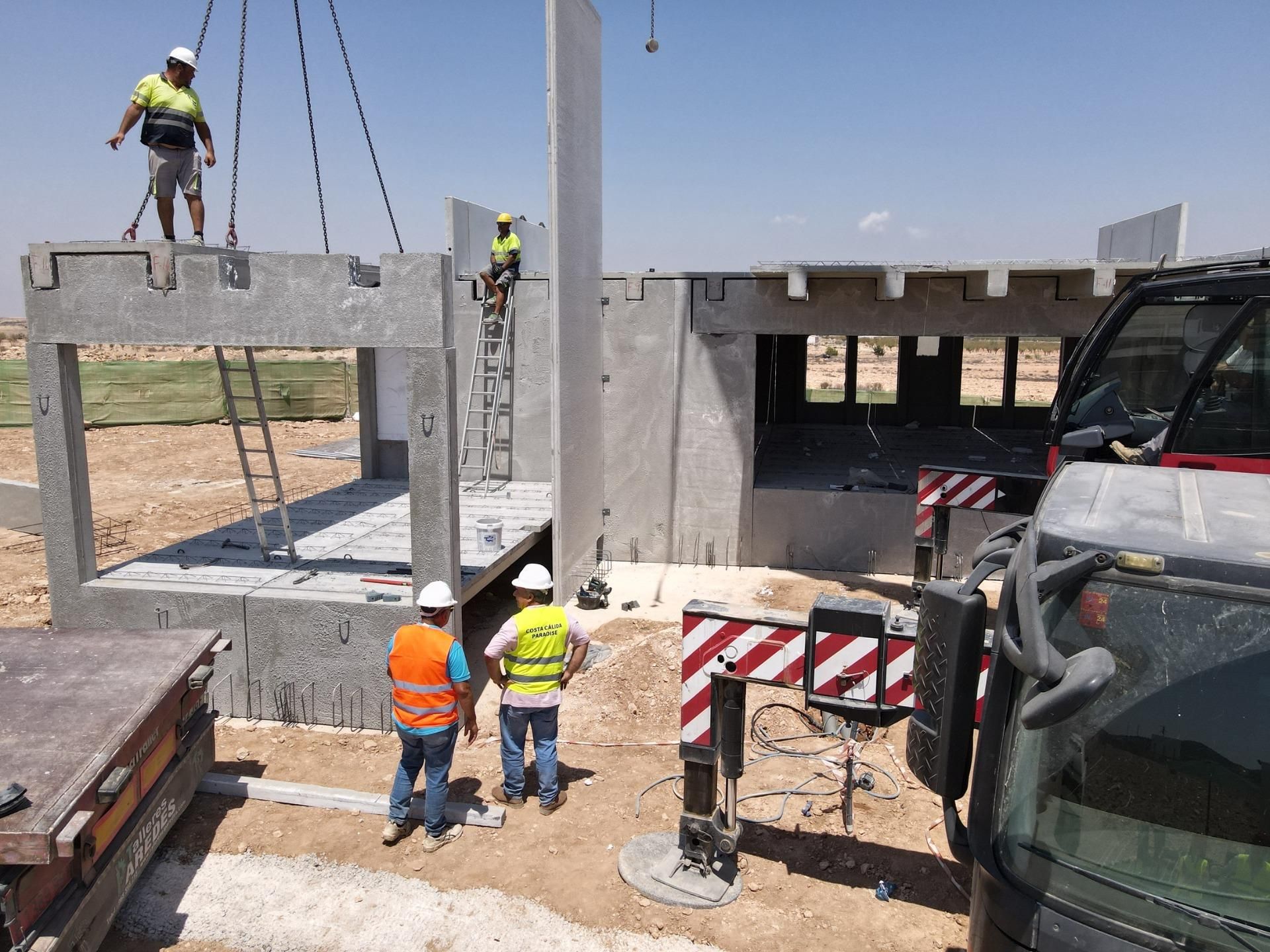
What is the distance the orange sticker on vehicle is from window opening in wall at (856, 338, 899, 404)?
23.3m

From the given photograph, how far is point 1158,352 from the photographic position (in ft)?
24.5

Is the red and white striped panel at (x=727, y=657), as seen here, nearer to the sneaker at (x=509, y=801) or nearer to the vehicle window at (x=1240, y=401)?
the sneaker at (x=509, y=801)

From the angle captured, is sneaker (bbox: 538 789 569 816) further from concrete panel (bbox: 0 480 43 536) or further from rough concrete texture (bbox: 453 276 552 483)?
concrete panel (bbox: 0 480 43 536)

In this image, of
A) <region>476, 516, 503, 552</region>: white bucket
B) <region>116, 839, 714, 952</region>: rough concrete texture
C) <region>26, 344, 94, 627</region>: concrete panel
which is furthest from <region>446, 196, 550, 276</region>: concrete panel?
<region>116, 839, 714, 952</region>: rough concrete texture

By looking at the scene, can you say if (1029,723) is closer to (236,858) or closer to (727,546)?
(236,858)

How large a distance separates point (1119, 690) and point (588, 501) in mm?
8504

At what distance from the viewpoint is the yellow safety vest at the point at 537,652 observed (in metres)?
5.79

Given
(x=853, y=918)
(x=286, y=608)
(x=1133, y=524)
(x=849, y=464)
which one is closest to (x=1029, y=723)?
(x=1133, y=524)

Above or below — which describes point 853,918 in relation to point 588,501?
below

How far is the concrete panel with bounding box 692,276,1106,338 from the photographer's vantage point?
1115cm

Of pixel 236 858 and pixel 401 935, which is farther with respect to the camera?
pixel 236 858

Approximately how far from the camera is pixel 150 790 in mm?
5230

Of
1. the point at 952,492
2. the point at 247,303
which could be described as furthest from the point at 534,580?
the point at 952,492

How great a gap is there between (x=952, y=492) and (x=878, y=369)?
42056 mm
